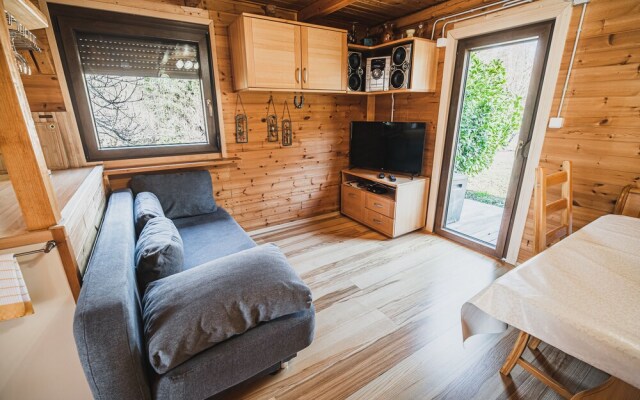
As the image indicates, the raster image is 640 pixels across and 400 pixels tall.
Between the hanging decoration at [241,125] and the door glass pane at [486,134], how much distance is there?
2234 mm

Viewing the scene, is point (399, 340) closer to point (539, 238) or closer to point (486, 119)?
point (539, 238)

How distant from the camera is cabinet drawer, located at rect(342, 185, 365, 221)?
137 inches

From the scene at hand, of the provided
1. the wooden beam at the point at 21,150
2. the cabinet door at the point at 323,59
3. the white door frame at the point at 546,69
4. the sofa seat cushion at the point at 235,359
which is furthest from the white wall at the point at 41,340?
the white door frame at the point at 546,69

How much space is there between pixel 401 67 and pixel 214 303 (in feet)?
9.25

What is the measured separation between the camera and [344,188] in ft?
12.2

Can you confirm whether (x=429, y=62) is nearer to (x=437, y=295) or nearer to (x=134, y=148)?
(x=437, y=295)

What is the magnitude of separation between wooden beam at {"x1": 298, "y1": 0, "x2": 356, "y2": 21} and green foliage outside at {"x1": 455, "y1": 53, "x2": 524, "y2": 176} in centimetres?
157

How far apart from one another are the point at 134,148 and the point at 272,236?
1598mm

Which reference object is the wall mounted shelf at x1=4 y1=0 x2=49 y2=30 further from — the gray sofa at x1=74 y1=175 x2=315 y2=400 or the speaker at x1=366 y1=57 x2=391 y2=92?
the speaker at x1=366 y1=57 x2=391 y2=92

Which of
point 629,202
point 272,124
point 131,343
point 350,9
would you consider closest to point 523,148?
point 629,202

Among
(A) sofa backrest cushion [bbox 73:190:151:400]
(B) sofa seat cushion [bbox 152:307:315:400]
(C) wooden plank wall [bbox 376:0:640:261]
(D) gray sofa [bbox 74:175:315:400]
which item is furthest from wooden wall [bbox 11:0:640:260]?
(B) sofa seat cushion [bbox 152:307:315:400]

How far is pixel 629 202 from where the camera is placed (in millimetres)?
1791

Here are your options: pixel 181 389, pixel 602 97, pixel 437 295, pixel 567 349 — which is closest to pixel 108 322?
pixel 181 389

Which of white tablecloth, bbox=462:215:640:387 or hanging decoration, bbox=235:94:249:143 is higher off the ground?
hanging decoration, bbox=235:94:249:143
